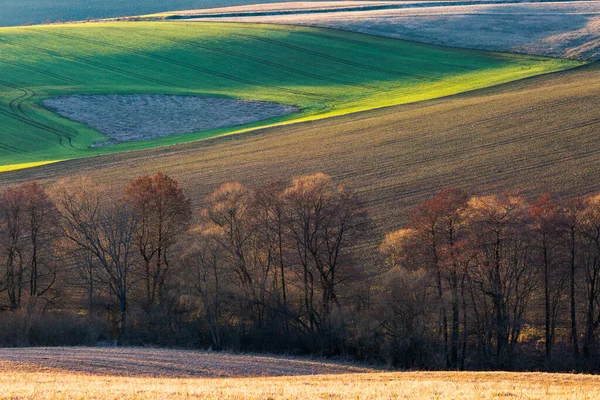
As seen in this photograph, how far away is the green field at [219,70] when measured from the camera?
247ft

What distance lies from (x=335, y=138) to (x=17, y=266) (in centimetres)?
3035

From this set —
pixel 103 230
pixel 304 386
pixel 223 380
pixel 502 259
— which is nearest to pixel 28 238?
pixel 103 230

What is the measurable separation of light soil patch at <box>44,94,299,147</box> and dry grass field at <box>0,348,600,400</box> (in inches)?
1887

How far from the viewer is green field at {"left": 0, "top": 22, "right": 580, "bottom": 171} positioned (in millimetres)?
75250

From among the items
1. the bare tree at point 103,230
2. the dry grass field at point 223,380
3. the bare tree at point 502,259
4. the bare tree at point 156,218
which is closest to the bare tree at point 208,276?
the bare tree at point 156,218

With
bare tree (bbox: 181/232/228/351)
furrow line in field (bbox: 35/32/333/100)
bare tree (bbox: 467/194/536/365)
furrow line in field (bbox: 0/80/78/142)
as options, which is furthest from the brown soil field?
furrow line in field (bbox: 35/32/333/100)

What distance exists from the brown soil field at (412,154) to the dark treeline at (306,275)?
5890mm

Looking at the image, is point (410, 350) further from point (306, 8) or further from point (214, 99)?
point (306, 8)

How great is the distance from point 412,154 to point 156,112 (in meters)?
32.1

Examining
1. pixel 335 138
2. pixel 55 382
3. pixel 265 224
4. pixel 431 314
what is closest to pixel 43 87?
pixel 335 138

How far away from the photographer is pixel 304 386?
20141 millimetres

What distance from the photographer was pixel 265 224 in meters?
37.8

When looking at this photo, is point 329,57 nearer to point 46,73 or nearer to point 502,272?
point 46,73

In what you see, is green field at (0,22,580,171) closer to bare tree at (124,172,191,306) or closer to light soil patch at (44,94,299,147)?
light soil patch at (44,94,299,147)
